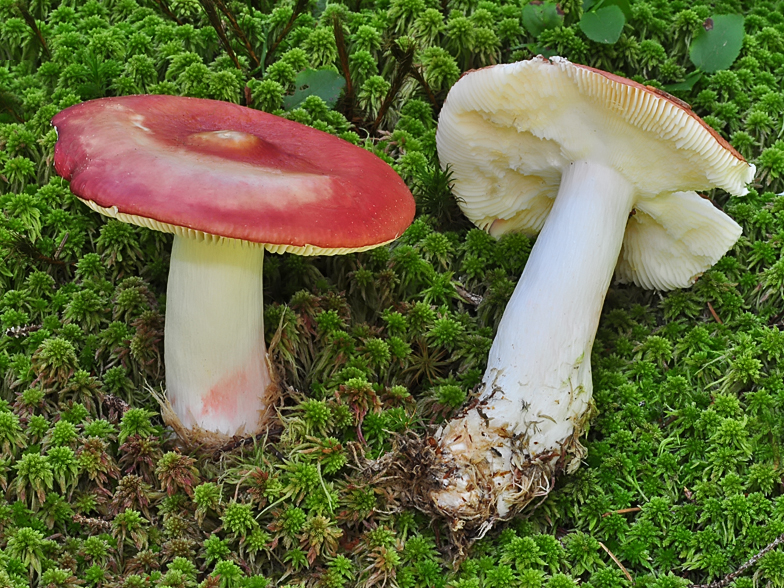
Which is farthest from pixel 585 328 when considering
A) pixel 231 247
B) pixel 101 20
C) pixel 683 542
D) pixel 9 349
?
pixel 101 20

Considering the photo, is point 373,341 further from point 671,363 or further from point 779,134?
point 779,134

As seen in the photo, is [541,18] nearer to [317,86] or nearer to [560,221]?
[317,86]

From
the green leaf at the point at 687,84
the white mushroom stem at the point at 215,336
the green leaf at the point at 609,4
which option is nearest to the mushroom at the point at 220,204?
the white mushroom stem at the point at 215,336

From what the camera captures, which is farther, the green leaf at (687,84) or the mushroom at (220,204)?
the green leaf at (687,84)

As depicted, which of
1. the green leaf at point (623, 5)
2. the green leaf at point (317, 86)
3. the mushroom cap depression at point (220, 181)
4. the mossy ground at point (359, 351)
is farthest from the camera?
the green leaf at point (623, 5)

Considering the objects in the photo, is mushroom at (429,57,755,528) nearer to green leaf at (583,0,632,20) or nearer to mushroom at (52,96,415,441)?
mushroom at (52,96,415,441)

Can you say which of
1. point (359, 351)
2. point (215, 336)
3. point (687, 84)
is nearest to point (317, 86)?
point (359, 351)

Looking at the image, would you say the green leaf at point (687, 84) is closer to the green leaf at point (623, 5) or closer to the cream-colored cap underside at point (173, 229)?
the green leaf at point (623, 5)
